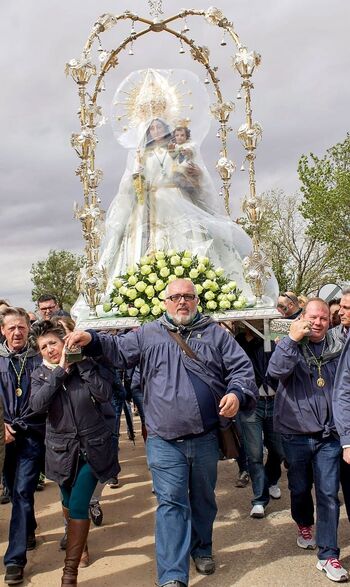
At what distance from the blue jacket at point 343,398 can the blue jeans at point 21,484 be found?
222cm

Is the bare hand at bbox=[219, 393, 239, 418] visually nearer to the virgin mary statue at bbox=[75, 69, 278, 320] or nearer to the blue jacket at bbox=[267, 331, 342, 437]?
the blue jacket at bbox=[267, 331, 342, 437]

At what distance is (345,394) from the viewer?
12.9ft

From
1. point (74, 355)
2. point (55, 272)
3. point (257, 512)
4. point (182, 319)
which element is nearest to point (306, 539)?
point (257, 512)

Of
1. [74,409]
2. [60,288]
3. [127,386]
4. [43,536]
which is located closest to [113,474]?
[74,409]

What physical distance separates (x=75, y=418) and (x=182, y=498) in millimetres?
890

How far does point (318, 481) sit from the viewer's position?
433 cm

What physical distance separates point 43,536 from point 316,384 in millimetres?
2700

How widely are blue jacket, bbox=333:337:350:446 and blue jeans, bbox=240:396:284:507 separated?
1.61 meters

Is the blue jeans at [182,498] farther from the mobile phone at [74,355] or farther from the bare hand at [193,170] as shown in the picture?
the bare hand at [193,170]

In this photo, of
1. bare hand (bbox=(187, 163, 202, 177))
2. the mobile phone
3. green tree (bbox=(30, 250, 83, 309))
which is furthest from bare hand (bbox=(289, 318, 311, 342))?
green tree (bbox=(30, 250, 83, 309))

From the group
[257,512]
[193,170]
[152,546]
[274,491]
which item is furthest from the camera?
[193,170]

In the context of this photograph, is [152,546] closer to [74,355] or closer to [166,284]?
[74,355]

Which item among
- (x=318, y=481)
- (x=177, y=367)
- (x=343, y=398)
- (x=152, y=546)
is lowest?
(x=152, y=546)

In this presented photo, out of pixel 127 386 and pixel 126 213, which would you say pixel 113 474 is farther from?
pixel 126 213
